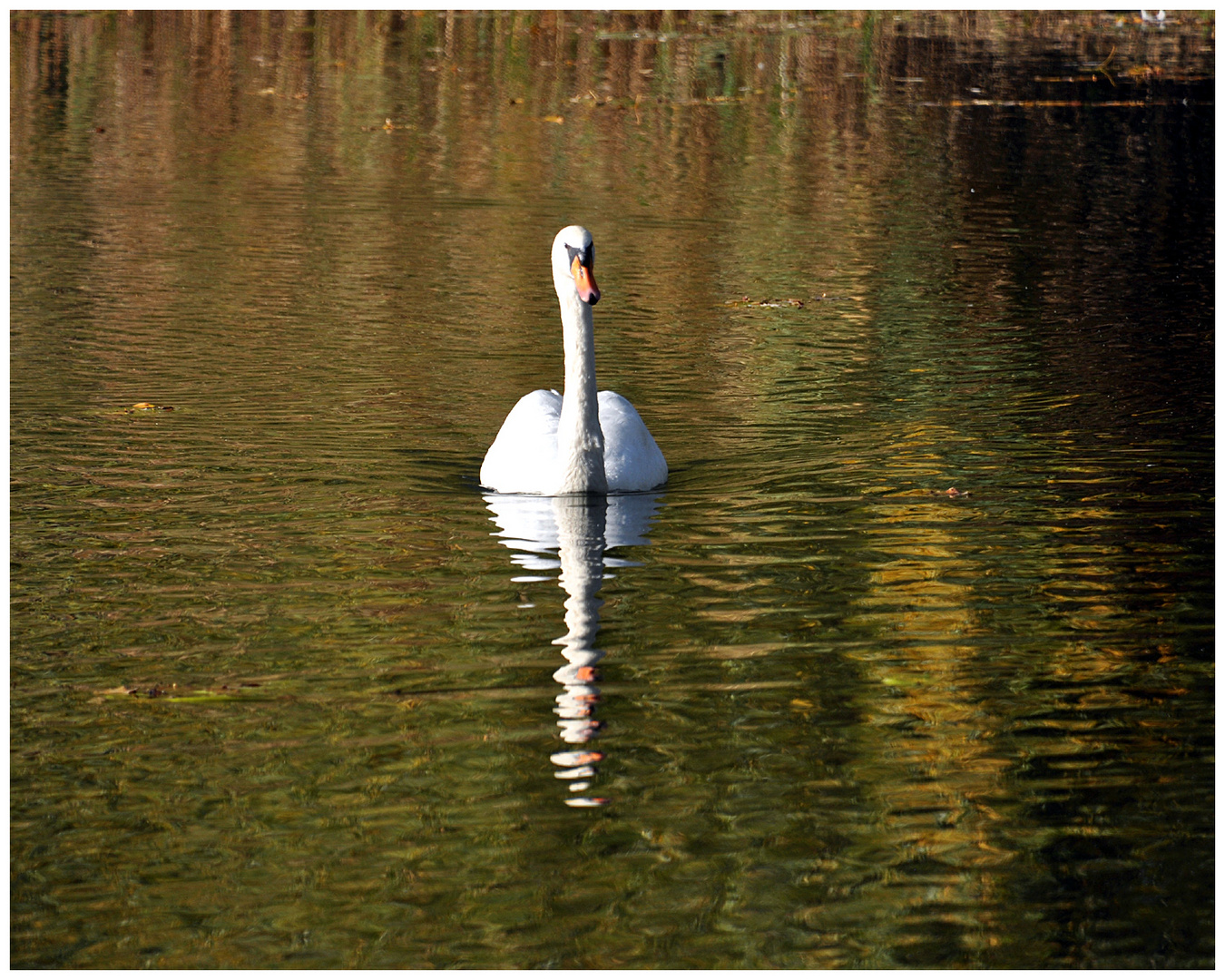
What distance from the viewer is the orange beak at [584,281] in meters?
9.23

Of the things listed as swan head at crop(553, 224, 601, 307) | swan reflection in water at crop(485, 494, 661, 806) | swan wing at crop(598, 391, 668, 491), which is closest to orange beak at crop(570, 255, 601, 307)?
swan head at crop(553, 224, 601, 307)

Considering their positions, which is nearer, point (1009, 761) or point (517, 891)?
point (517, 891)

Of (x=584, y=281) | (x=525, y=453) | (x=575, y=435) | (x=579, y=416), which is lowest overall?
(x=525, y=453)

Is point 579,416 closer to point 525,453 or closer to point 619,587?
point 525,453

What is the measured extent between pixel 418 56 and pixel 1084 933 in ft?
99.4

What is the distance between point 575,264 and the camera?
9539 mm

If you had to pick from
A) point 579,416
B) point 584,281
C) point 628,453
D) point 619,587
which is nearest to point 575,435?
point 579,416

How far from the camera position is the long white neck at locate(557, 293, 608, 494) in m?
9.64

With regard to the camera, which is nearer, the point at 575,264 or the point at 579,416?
the point at 575,264

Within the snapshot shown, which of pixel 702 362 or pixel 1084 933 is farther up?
pixel 702 362

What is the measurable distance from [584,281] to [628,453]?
1.04 m

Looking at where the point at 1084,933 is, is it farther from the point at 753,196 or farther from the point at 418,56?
the point at 418,56

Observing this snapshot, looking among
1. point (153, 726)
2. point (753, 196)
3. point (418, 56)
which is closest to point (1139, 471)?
point (153, 726)

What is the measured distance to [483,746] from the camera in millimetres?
6438
